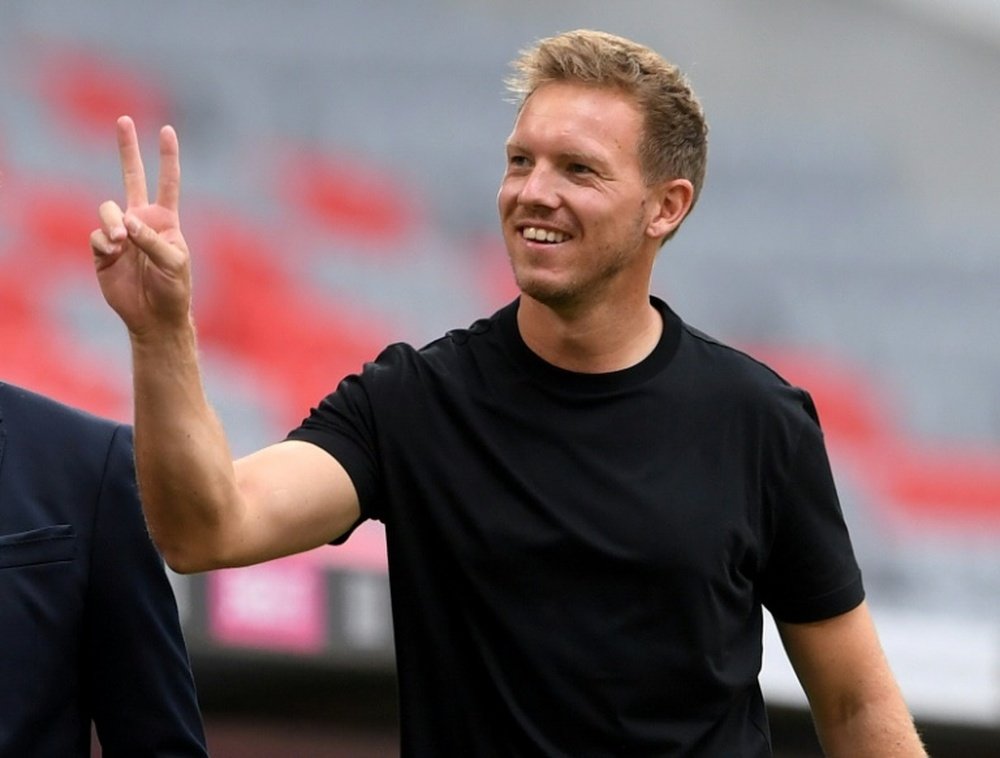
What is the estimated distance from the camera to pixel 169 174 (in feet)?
6.82

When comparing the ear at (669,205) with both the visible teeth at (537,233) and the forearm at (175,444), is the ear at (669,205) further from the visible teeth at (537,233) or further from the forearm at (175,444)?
the forearm at (175,444)

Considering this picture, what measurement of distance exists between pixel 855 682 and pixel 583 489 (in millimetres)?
491

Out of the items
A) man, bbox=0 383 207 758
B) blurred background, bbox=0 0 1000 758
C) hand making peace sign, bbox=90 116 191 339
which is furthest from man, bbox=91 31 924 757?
blurred background, bbox=0 0 1000 758

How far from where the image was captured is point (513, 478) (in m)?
2.45

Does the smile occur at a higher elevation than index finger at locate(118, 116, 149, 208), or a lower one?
lower

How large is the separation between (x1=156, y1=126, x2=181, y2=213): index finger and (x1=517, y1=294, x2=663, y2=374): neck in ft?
1.90

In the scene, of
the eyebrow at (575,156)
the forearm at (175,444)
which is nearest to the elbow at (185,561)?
the forearm at (175,444)

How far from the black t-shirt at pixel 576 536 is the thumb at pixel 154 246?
0.39m

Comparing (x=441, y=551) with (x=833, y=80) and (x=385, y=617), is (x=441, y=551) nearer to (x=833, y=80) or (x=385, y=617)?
(x=385, y=617)

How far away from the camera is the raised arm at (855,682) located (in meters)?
2.63

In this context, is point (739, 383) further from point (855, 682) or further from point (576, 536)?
point (855, 682)

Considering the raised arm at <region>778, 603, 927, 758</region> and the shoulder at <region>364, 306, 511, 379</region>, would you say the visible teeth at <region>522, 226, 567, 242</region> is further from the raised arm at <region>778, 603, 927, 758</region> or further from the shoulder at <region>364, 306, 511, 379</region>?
the raised arm at <region>778, 603, 927, 758</region>

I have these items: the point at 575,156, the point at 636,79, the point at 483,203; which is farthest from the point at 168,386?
the point at 483,203

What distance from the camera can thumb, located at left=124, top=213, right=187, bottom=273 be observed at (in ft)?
6.61
